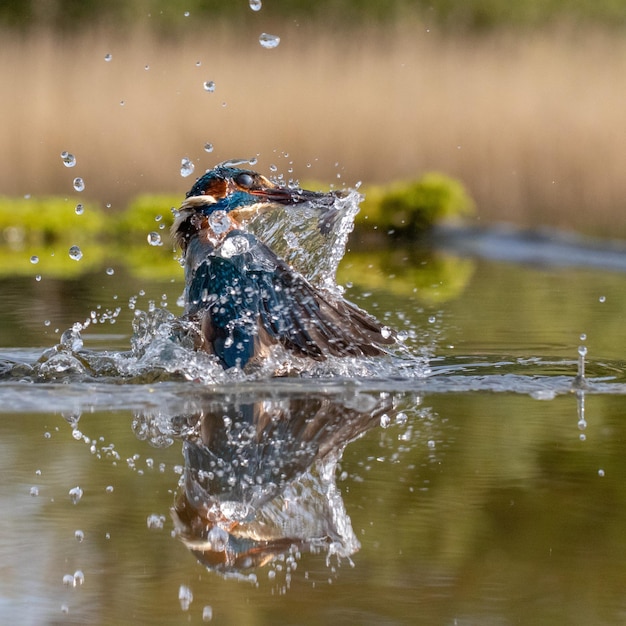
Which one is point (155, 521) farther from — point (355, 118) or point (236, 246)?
point (355, 118)

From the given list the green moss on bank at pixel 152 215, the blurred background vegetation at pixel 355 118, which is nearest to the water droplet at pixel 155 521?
the green moss on bank at pixel 152 215

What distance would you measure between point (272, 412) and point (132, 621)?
5.68 ft

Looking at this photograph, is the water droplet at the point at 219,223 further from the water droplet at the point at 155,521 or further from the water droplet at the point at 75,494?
the water droplet at the point at 155,521

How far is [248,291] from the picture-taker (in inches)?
180

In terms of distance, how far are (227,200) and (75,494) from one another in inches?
74.0

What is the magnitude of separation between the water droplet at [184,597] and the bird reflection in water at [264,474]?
5.0 inches

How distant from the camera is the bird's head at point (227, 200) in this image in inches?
187

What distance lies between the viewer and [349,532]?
2.75 meters

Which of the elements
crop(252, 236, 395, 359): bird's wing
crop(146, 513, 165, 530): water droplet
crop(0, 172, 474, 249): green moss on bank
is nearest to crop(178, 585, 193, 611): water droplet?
crop(146, 513, 165, 530): water droplet

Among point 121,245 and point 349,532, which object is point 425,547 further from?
point 121,245

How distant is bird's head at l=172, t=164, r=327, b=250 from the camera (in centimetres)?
475

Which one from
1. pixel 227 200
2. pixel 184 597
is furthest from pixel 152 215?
pixel 184 597

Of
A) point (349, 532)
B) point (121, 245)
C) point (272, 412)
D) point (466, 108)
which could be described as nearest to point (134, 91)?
point (121, 245)

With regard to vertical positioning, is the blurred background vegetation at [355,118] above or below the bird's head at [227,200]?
below
